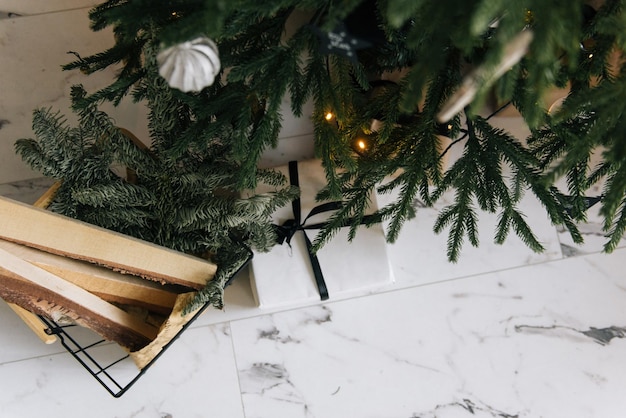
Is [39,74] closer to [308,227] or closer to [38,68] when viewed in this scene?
[38,68]

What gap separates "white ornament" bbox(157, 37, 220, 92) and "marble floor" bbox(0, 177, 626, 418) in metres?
0.61

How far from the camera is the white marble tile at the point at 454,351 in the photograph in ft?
3.66

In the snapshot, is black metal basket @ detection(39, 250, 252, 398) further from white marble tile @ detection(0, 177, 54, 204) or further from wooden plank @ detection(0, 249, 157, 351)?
white marble tile @ detection(0, 177, 54, 204)

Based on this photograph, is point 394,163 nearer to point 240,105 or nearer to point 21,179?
point 240,105

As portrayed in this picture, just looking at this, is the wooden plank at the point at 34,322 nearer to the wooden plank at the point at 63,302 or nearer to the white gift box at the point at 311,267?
the wooden plank at the point at 63,302

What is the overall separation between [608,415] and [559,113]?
2.50 feet

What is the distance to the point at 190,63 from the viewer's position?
59cm

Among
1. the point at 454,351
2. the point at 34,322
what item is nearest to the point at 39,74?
the point at 34,322

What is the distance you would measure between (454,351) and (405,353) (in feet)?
0.32

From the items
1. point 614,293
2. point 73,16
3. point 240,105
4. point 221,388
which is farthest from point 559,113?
point 73,16

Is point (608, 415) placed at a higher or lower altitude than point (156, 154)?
lower

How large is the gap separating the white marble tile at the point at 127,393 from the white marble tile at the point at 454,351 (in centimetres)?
5

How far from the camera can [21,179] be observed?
1173 mm

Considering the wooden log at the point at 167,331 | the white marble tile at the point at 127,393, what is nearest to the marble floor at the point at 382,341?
the white marble tile at the point at 127,393
